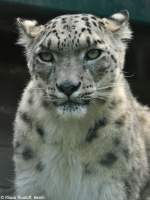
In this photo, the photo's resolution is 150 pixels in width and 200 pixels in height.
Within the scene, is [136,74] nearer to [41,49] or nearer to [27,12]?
[27,12]

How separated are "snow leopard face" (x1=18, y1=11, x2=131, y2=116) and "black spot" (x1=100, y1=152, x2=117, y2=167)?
439 mm

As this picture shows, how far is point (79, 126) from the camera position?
6.32 m

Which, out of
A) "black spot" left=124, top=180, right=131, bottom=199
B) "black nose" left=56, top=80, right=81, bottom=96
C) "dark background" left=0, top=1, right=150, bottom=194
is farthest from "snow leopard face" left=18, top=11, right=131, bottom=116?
"dark background" left=0, top=1, right=150, bottom=194

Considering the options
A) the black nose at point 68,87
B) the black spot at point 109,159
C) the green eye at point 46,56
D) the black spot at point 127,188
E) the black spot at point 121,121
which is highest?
the green eye at point 46,56

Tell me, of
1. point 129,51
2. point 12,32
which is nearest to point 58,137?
point 12,32

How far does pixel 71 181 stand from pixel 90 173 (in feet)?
0.58

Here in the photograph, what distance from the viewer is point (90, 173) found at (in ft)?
20.6

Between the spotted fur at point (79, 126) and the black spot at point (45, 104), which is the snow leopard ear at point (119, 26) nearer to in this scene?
the spotted fur at point (79, 126)

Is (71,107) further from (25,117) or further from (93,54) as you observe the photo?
(25,117)

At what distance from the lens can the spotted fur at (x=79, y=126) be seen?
6074 mm

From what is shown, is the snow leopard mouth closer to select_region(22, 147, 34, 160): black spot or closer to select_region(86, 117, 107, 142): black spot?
select_region(86, 117, 107, 142): black spot

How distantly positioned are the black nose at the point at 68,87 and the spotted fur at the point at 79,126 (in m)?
0.23

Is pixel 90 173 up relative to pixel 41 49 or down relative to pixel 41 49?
down

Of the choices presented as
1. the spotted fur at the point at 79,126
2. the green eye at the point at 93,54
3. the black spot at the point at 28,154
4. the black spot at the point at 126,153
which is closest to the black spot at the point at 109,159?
the spotted fur at the point at 79,126
